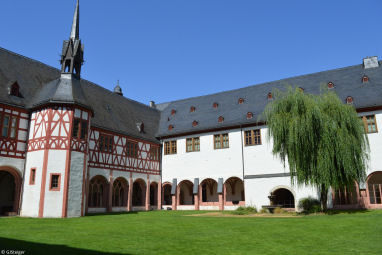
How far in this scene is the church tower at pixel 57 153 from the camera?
60.6ft

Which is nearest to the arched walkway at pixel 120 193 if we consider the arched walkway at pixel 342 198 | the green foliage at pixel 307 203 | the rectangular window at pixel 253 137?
the rectangular window at pixel 253 137

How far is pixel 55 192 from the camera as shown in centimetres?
1855

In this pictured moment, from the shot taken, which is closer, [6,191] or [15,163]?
[15,163]

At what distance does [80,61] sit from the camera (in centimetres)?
2277

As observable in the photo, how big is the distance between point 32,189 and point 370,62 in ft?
87.0

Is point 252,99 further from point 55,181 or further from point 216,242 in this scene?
point 216,242

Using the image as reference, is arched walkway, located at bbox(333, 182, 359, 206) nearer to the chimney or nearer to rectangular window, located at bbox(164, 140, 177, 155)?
the chimney

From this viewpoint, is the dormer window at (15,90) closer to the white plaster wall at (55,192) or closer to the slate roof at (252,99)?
the white plaster wall at (55,192)

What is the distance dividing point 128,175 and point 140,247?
748 inches

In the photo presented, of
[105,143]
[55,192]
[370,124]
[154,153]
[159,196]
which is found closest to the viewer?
[55,192]

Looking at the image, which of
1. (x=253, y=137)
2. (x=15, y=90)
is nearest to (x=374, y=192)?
(x=253, y=137)

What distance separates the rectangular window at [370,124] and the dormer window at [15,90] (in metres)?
23.4

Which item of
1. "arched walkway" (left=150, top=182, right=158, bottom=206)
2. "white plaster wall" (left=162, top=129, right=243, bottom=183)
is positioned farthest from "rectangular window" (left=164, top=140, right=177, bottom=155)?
"arched walkway" (left=150, top=182, right=158, bottom=206)

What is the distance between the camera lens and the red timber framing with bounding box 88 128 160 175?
23312 millimetres
